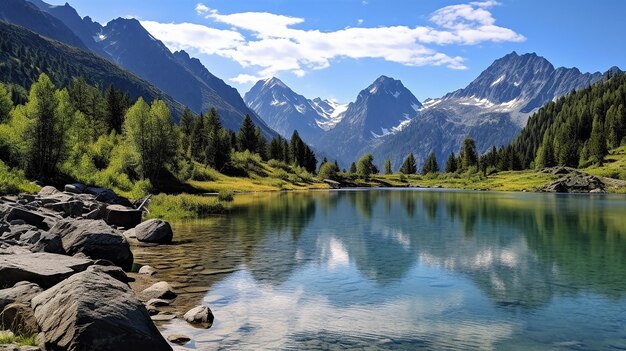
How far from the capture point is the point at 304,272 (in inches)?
1282

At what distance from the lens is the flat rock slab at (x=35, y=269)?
19.5 meters

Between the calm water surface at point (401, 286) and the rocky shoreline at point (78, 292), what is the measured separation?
6.98 ft

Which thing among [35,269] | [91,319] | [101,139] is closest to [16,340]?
[91,319]

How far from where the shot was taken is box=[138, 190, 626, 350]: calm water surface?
19.6 m

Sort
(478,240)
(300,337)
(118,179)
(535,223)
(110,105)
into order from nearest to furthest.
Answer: (300,337)
(478,240)
(535,223)
(118,179)
(110,105)

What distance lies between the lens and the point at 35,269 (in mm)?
20281

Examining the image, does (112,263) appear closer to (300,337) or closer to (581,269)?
(300,337)

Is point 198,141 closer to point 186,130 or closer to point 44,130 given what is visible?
point 186,130

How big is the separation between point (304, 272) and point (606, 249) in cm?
2931

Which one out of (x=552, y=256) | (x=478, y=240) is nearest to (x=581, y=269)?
(x=552, y=256)

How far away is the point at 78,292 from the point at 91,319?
1.43m

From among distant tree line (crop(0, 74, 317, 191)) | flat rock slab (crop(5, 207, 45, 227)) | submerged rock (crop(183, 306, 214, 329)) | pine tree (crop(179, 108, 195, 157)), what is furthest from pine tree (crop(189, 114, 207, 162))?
submerged rock (crop(183, 306, 214, 329))


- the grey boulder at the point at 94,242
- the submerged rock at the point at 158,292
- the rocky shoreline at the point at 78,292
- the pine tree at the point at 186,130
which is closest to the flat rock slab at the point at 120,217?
the rocky shoreline at the point at 78,292

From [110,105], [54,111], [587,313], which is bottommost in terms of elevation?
[587,313]
